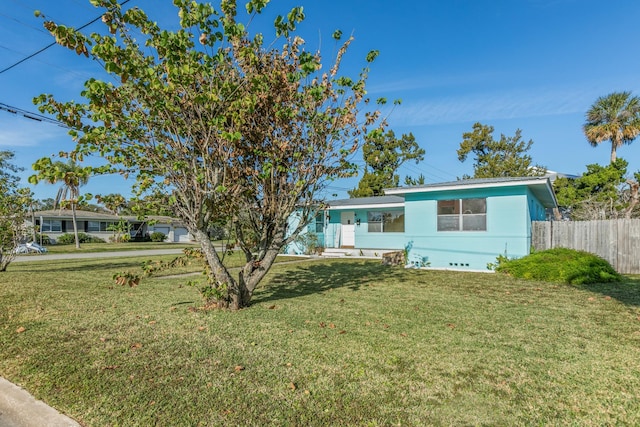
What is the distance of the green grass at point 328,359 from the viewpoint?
2941mm

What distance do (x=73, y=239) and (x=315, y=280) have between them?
34.6m

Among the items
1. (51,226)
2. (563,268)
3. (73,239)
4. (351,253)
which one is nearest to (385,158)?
(351,253)

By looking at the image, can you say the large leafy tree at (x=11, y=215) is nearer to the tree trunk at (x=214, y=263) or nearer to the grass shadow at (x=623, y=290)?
the tree trunk at (x=214, y=263)

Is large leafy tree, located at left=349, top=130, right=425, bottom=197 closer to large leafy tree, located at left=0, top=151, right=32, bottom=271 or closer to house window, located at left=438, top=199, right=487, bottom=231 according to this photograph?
house window, located at left=438, top=199, right=487, bottom=231

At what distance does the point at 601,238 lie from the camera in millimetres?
12359

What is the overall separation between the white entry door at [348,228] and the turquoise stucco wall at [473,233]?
648 cm

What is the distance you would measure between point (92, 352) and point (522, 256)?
12816 millimetres

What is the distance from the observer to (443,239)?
45.7ft

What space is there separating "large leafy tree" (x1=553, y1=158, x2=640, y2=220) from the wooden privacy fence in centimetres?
671

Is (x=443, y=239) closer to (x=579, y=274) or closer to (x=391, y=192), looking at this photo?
(x=391, y=192)

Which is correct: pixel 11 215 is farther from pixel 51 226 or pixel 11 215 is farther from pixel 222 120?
pixel 51 226

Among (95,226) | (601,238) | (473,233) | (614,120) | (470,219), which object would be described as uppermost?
(614,120)

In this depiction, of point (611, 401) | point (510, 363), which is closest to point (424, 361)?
point (510, 363)

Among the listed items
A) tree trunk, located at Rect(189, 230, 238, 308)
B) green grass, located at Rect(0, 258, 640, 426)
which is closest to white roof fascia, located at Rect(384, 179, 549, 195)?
green grass, located at Rect(0, 258, 640, 426)
